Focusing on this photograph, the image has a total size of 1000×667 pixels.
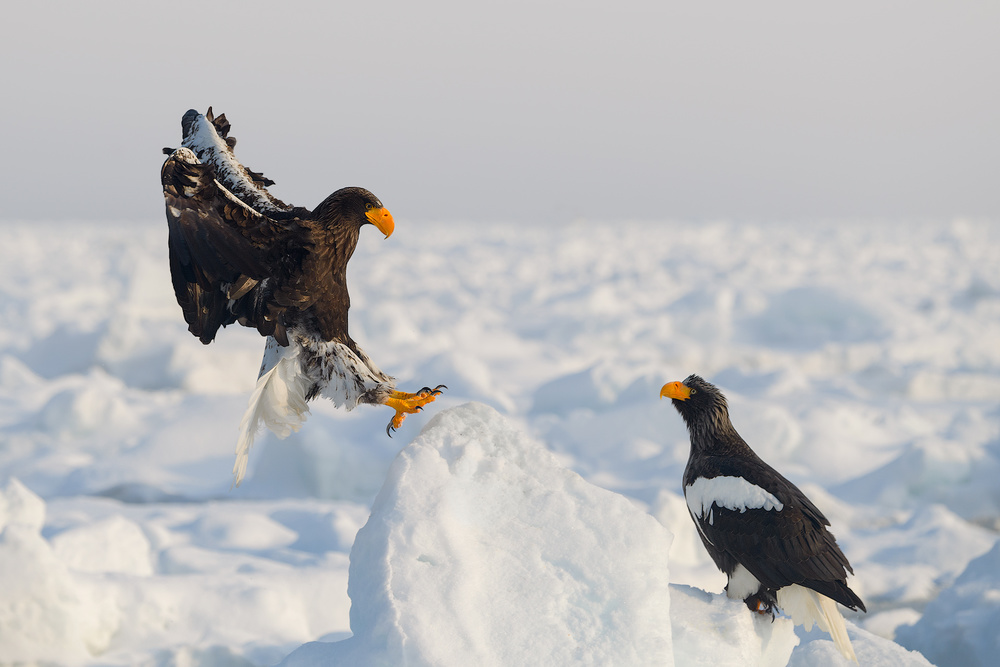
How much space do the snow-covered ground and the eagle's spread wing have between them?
0.73 feet

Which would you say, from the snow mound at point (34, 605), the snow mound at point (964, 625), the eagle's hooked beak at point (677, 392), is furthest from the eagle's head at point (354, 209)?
the snow mound at point (964, 625)

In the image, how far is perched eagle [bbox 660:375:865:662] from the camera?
297 cm

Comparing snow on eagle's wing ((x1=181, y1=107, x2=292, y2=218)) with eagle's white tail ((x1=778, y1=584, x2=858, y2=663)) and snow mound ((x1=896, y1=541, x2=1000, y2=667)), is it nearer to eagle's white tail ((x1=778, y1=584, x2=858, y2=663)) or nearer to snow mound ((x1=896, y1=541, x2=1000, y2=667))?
eagle's white tail ((x1=778, y1=584, x2=858, y2=663))

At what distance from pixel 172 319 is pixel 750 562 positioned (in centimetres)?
1715

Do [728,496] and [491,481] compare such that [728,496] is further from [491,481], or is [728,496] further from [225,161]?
[225,161]

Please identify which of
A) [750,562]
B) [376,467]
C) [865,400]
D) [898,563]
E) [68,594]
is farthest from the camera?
[865,400]

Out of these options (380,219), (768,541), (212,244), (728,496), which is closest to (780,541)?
(768,541)

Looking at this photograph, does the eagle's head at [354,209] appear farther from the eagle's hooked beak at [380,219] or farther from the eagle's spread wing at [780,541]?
the eagle's spread wing at [780,541]

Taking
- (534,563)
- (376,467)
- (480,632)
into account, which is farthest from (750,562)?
(376,467)

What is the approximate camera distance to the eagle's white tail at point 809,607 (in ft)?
10.1

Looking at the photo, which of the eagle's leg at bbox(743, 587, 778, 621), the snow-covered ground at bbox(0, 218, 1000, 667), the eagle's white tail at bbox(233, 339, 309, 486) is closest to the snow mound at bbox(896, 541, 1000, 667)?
the snow-covered ground at bbox(0, 218, 1000, 667)

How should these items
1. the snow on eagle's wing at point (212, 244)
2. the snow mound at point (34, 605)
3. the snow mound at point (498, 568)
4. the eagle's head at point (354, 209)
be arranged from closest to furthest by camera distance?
the snow mound at point (498, 568)
the snow on eagle's wing at point (212, 244)
the eagle's head at point (354, 209)
the snow mound at point (34, 605)

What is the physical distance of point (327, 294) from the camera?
11.0 feet

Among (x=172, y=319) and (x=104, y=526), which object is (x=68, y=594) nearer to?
(x=104, y=526)
